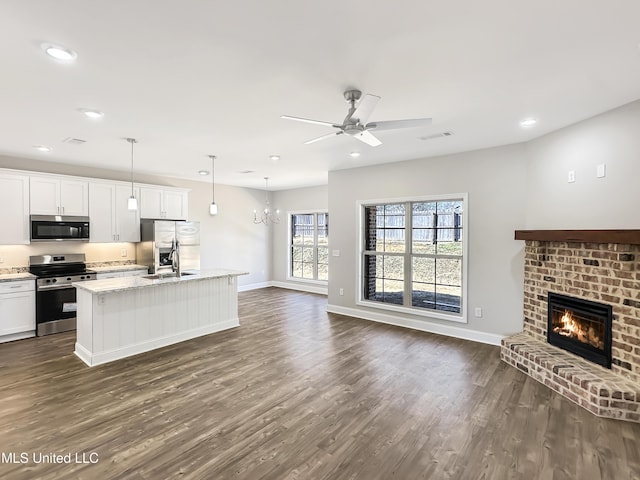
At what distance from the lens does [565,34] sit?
1.93m

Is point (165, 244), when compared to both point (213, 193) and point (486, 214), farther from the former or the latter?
point (486, 214)

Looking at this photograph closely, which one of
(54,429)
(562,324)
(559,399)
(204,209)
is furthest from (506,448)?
(204,209)

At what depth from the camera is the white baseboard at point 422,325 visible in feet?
15.1

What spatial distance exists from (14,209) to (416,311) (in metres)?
6.45

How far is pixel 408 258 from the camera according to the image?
547 cm

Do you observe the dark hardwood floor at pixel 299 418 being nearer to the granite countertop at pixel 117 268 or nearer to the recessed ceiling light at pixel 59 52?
the granite countertop at pixel 117 268

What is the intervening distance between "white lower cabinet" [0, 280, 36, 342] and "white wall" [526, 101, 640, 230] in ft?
23.4

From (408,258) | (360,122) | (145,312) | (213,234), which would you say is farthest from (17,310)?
(408,258)

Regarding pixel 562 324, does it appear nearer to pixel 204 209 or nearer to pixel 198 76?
pixel 198 76

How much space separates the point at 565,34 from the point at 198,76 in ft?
8.11

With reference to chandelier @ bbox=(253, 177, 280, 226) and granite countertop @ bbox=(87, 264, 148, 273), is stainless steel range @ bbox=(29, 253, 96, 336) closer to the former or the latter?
granite countertop @ bbox=(87, 264, 148, 273)

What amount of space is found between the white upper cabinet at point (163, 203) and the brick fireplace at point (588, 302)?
6210mm

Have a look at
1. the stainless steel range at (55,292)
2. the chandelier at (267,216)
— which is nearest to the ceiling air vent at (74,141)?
the stainless steel range at (55,292)

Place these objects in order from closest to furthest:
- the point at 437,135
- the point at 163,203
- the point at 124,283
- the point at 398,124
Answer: the point at 398,124, the point at 437,135, the point at 124,283, the point at 163,203
